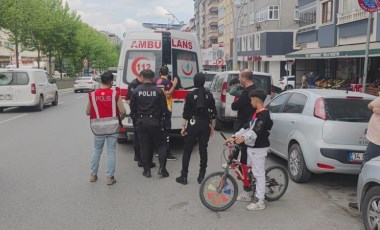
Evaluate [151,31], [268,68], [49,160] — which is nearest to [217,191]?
[49,160]

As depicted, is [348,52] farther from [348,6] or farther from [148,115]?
[148,115]

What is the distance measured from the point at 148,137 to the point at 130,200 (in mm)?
1509

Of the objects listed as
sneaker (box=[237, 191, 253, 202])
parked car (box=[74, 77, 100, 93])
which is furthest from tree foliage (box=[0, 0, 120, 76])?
sneaker (box=[237, 191, 253, 202])

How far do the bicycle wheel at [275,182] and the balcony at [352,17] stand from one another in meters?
18.2

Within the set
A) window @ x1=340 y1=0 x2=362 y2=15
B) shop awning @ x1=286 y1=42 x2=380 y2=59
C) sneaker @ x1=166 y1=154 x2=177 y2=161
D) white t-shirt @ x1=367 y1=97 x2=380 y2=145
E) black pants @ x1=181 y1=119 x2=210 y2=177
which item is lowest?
sneaker @ x1=166 y1=154 x2=177 y2=161

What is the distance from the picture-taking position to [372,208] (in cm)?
446

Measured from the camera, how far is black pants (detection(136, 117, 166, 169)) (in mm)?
6938

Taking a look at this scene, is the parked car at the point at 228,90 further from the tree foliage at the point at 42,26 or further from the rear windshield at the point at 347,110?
the tree foliage at the point at 42,26

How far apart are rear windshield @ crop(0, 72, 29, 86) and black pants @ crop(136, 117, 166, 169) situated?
39.5 feet

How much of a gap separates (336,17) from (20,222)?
80.9 ft

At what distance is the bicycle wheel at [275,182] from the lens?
575cm

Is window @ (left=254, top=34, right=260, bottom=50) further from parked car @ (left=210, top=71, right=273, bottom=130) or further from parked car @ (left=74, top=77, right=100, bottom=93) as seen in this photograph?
parked car @ (left=210, top=71, right=273, bottom=130)

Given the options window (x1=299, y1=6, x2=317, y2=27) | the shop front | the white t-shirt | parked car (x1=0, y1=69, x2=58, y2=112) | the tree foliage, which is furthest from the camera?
window (x1=299, y1=6, x2=317, y2=27)

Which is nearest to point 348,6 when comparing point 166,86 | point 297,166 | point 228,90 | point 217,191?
point 228,90
